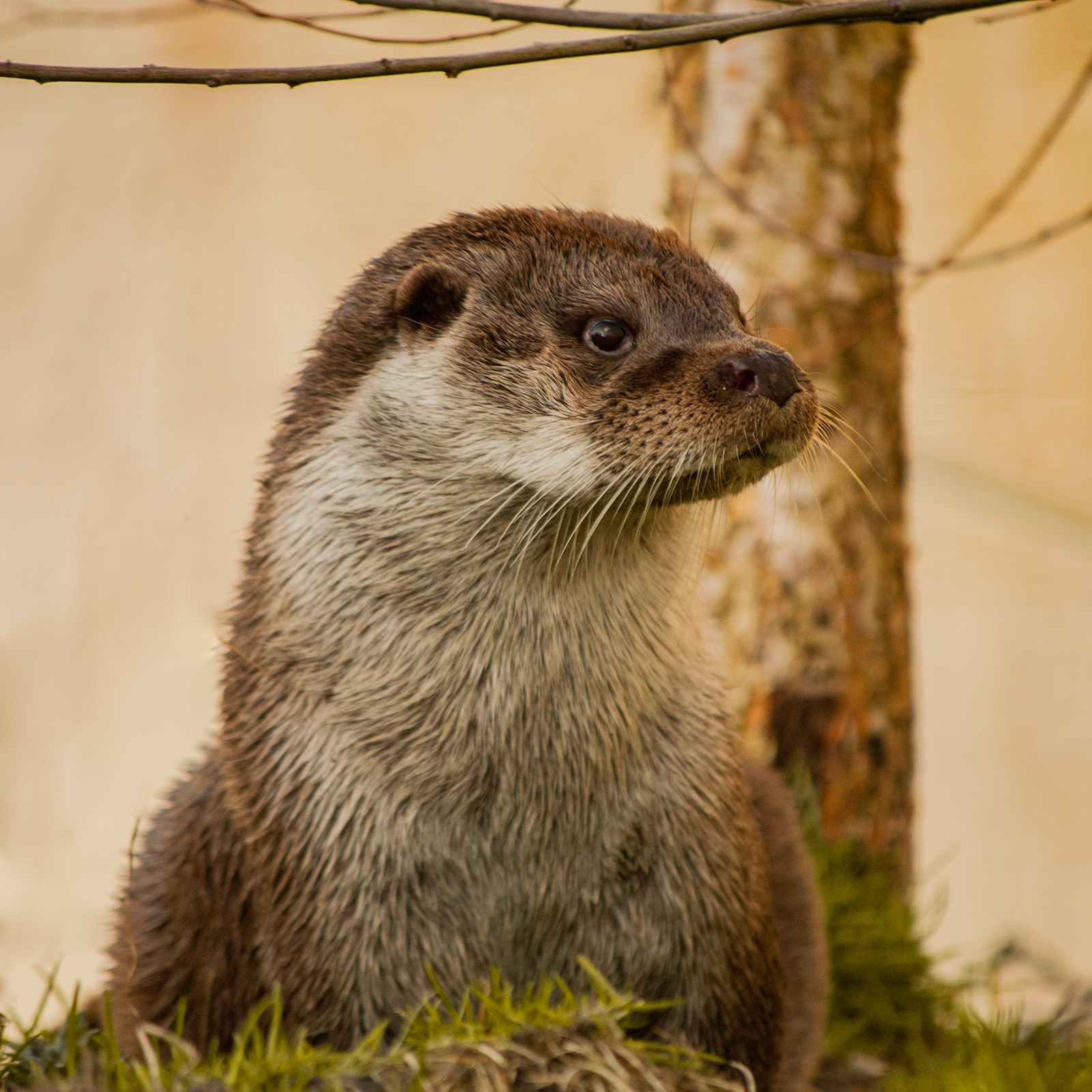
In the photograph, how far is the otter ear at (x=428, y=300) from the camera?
2.52m

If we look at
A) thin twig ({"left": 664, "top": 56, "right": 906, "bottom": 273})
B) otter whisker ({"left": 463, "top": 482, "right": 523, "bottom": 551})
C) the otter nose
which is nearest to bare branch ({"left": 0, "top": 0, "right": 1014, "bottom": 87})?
the otter nose

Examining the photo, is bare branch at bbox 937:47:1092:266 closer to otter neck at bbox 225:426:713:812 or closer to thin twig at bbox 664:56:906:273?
thin twig at bbox 664:56:906:273

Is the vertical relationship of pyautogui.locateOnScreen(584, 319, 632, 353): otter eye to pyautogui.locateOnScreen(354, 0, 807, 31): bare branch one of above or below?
below

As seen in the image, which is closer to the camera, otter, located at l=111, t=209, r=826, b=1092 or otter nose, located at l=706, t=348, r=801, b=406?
otter nose, located at l=706, t=348, r=801, b=406

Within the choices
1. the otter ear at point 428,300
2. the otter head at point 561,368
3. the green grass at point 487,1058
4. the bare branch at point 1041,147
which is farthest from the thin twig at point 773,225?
the green grass at point 487,1058

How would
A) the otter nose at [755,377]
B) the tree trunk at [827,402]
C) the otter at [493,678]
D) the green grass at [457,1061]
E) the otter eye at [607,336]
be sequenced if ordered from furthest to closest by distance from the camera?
the tree trunk at [827,402], the otter eye at [607,336], the otter at [493,678], the otter nose at [755,377], the green grass at [457,1061]

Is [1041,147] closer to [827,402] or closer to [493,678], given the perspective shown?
[827,402]

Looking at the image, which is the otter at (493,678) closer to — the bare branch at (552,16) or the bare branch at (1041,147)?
the bare branch at (552,16)

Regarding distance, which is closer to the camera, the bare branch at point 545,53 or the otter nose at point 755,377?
the bare branch at point 545,53

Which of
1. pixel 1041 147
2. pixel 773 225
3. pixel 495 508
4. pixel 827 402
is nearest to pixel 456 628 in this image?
pixel 495 508

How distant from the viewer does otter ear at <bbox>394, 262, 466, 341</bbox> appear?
2523 millimetres

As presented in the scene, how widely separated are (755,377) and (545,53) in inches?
29.9

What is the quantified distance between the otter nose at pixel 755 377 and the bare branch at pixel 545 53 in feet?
2.07

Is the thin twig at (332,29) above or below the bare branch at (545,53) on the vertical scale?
above
